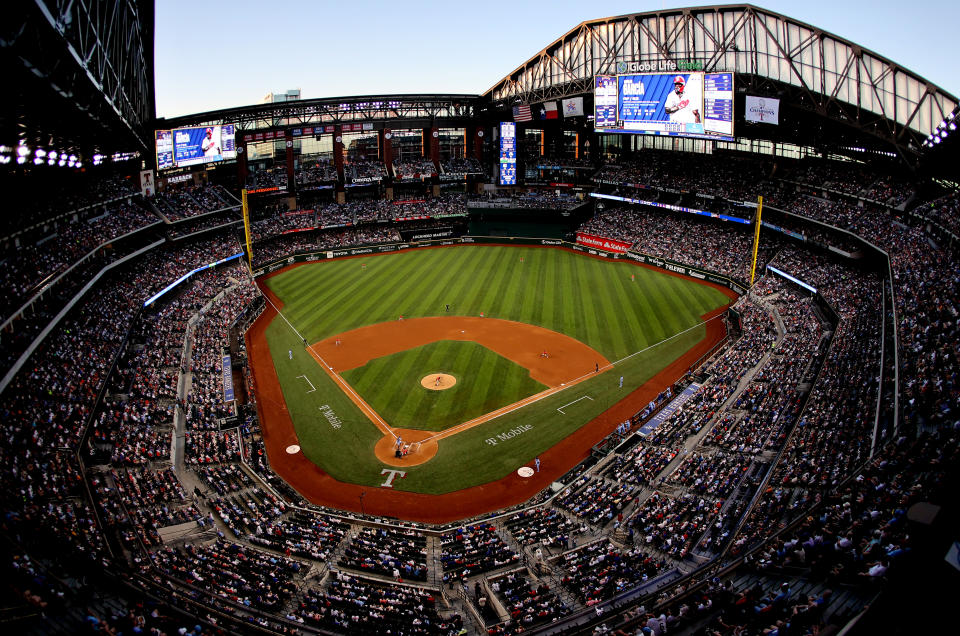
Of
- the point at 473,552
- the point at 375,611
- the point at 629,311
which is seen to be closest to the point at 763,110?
the point at 629,311

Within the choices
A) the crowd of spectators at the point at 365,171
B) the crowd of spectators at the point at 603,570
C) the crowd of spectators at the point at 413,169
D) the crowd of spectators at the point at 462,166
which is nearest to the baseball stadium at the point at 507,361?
the crowd of spectators at the point at 603,570

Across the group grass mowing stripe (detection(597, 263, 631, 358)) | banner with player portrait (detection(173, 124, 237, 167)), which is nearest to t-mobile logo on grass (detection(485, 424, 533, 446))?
grass mowing stripe (detection(597, 263, 631, 358))

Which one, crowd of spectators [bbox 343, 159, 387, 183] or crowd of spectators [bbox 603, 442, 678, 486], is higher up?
crowd of spectators [bbox 343, 159, 387, 183]

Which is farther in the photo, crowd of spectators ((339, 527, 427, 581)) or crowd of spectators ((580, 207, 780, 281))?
crowd of spectators ((580, 207, 780, 281))

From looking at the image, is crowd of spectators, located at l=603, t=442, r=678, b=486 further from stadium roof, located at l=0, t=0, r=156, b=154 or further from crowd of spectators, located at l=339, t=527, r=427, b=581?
stadium roof, located at l=0, t=0, r=156, b=154

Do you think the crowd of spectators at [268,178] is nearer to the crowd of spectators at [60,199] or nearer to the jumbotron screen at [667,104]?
the crowd of spectators at [60,199]

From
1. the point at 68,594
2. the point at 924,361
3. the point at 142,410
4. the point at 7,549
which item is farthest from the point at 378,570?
the point at 924,361
